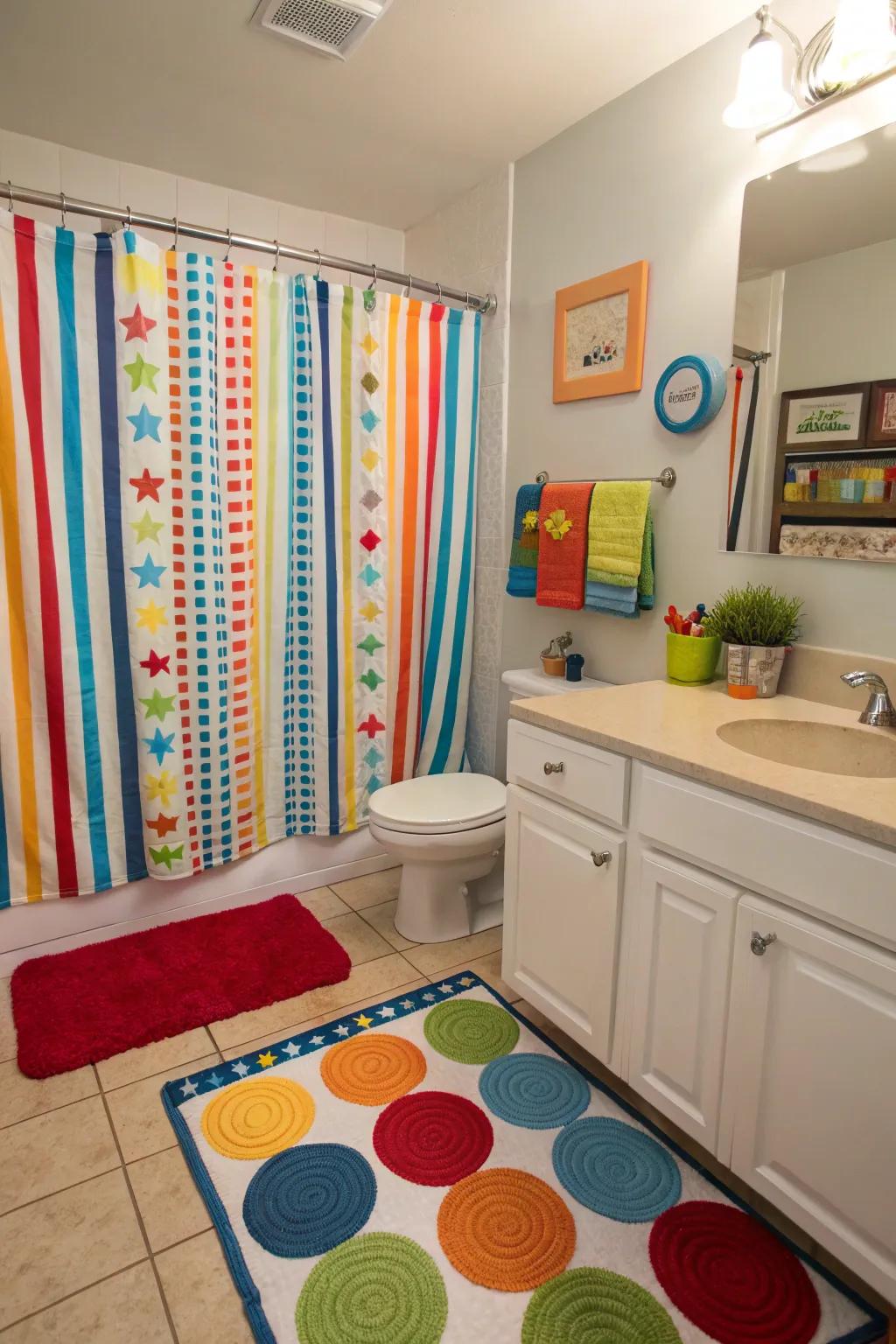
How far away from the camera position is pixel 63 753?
2.03 metres

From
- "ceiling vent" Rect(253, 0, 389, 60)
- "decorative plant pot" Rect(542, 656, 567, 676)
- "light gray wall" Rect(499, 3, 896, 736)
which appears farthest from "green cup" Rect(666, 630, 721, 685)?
"ceiling vent" Rect(253, 0, 389, 60)

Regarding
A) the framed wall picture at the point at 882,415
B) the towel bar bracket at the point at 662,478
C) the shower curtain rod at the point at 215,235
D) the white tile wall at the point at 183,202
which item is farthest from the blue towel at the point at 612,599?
the white tile wall at the point at 183,202

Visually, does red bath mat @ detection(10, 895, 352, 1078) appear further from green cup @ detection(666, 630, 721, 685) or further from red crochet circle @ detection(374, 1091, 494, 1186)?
green cup @ detection(666, 630, 721, 685)

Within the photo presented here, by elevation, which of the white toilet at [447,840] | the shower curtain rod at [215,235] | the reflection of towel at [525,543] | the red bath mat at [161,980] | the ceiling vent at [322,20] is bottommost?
the red bath mat at [161,980]

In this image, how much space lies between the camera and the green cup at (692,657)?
180cm

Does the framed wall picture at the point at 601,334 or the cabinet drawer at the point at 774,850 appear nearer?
the cabinet drawer at the point at 774,850

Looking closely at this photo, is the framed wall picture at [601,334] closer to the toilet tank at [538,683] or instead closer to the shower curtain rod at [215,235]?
the shower curtain rod at [215,235]

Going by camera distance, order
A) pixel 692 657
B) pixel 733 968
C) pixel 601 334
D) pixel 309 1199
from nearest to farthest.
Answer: pixel 733 968
pixel 309 1199
pixel 692 657
pixel 601 334

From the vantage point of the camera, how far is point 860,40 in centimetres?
136

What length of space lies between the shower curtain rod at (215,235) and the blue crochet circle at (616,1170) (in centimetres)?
218

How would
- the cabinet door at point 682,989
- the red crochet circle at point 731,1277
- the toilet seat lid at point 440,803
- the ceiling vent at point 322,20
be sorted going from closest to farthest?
the red crochet circle at point 731,1277
the cabinet door at point 682,989
the ceiling vent at point 322,20
the toilet seat lid at point 440,803

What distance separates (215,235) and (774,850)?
1899 mm

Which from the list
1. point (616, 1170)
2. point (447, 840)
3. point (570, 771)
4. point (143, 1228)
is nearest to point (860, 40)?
point (570, 771)

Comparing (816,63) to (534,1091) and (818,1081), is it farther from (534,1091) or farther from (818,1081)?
(534,1091)
